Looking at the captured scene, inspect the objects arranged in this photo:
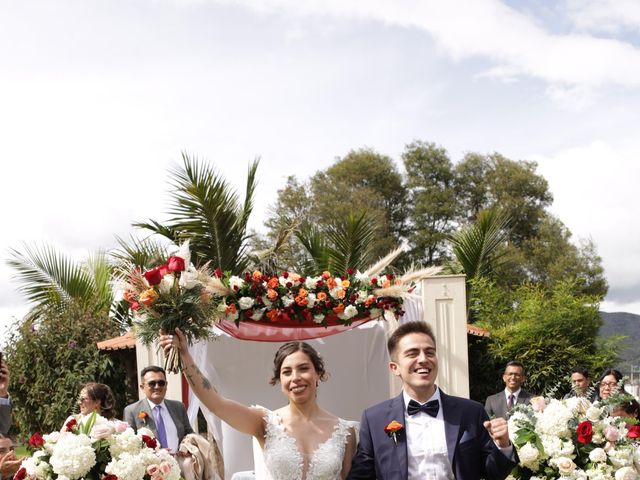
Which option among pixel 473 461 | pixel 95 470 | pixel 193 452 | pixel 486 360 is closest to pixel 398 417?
pixel 473 461

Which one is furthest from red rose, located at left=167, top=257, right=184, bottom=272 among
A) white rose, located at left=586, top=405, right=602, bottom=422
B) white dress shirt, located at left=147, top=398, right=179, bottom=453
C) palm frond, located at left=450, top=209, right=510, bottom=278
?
palm frond, located at left=450, top=209, right=510, bottom=278

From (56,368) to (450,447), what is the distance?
11.1 meters

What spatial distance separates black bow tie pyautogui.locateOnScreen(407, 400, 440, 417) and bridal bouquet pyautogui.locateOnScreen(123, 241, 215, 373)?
138cm

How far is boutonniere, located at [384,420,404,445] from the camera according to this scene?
3.97m

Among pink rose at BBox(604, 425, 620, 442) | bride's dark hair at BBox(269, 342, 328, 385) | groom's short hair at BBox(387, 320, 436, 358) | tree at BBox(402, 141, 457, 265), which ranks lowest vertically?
pink rose at BBox(604, 425, 620, 442)

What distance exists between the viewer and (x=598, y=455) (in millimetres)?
4438

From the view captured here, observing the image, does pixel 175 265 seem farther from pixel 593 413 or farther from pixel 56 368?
pixel 56 368

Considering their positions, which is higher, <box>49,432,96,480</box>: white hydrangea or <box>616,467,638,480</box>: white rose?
<box>49,432,96,480</box>: white hydrangea

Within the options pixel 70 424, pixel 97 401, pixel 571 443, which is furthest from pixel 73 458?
pixel 571 443

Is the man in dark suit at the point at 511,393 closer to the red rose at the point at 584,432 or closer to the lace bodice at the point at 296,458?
the red rose at the point at 584,432

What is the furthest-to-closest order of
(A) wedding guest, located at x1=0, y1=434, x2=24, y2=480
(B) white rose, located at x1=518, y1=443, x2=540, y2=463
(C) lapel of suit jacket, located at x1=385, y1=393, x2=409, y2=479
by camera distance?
(A) wedding guest, located at x1=0, y1=434, x2=24, y2=480
(B) white rose, located at x1=518, y1=443, x2=540, y2=463
(C) lapel of suit jacket, located at x1=385, y1=393, x2=409, y2=479

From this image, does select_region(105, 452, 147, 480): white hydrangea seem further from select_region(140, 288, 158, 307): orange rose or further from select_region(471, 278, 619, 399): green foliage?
select_region(471, 278, 619, 399): green foliage

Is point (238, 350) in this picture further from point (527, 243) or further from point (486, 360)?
point (527, 243)

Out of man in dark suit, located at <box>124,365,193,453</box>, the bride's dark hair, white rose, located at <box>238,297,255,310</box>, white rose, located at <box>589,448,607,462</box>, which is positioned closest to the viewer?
white rose, located at <box>589,448,607,462</box>
